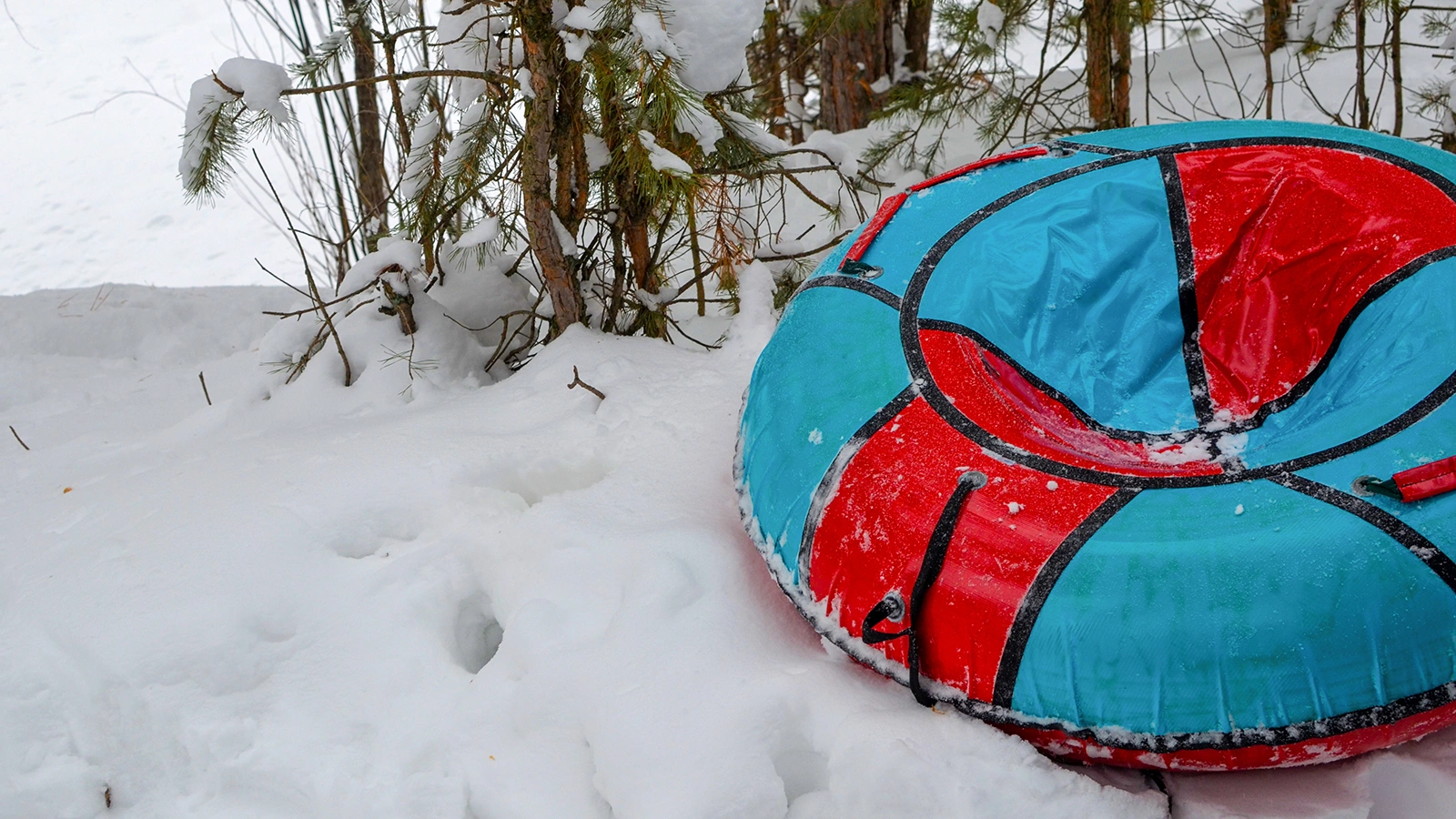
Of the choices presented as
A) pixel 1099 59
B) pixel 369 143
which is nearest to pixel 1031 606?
pixel 1099 59

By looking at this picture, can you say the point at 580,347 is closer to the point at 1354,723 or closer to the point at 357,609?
the point at 357,609

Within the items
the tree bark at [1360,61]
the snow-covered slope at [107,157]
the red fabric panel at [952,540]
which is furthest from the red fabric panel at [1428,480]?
the snow-covered slope at [107,157]

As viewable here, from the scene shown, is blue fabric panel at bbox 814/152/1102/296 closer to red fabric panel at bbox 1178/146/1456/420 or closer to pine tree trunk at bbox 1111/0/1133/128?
red fabric panel at bbox 1178/146/1456/420

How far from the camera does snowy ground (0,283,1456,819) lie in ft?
4.29

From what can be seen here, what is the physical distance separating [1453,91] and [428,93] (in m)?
2.65

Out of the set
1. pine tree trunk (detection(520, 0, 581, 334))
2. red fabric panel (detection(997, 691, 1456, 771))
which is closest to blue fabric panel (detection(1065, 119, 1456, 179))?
red fabric panel (detection(997, 691, 1456, 771))

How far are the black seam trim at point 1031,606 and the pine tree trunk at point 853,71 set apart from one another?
2973 mm

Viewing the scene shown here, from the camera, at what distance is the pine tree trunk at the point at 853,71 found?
397cm

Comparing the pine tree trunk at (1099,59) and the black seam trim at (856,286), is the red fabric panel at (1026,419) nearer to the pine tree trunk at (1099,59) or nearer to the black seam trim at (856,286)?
the black seam trim at (856,286)

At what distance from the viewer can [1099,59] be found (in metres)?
2.97

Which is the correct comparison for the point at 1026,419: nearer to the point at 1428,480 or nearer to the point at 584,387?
the point at 1428,480

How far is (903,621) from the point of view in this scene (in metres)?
1.34

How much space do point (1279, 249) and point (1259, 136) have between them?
0.72 ft

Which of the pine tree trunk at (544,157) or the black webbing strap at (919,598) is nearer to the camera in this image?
the black webbing strap at (919,598)
